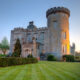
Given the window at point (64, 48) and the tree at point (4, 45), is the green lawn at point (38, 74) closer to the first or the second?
the window at point (64, 48)

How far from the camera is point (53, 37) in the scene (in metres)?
29.4

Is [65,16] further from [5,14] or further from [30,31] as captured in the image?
[5,14]

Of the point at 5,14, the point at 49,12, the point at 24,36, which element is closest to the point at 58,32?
the point at 49,12

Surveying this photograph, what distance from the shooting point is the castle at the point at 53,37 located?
93.0ft

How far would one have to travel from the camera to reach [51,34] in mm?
29656

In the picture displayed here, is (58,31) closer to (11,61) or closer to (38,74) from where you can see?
(11,61)

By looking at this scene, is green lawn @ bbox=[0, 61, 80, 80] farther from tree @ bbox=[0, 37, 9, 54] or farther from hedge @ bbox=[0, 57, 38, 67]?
tree @ bbox=[0, 37, 9, 54]

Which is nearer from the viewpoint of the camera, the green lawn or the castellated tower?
the green lawn

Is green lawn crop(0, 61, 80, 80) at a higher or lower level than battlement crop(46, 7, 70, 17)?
lower

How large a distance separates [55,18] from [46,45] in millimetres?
8781

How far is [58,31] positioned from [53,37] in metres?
2.34

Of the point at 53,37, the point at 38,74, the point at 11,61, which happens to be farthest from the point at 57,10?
the point at 38,74

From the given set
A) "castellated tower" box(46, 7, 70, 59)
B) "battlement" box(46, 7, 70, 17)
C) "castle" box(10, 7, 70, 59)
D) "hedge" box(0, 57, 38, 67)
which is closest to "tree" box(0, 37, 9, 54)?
"castle" box(10, 7, 70, 59)

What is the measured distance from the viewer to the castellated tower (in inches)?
1127
